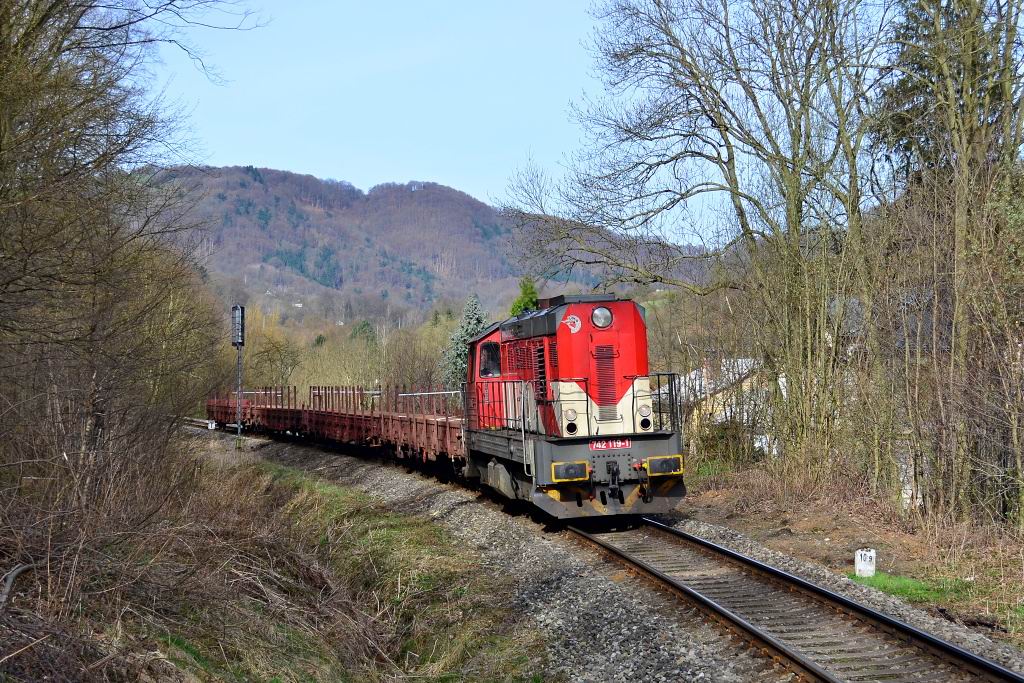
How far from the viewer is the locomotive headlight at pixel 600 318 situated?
42.8 ft

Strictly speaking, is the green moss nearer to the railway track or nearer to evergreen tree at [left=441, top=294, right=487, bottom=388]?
the railway track

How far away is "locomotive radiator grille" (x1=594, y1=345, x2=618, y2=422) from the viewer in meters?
12.9

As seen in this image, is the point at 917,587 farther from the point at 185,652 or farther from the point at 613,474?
the point at 185,652

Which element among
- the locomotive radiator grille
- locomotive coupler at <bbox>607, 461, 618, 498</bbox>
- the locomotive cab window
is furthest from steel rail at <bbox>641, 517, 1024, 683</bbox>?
the locomotive cab window

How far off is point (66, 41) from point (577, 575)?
8846 mm

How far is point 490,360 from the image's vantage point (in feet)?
52.3

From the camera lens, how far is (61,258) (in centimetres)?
1038

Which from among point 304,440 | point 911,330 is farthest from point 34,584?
point 304,440

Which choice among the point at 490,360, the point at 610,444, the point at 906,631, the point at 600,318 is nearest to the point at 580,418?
the point at 610,444

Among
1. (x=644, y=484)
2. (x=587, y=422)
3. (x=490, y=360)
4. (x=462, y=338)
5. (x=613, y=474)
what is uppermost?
(x=462, y=338)

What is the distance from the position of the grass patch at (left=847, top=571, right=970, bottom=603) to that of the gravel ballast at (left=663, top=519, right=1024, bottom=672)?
225mm

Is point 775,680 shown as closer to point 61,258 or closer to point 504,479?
point 504,479

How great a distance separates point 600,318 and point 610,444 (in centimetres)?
184

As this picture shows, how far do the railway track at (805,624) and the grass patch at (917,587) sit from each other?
3.61ft
